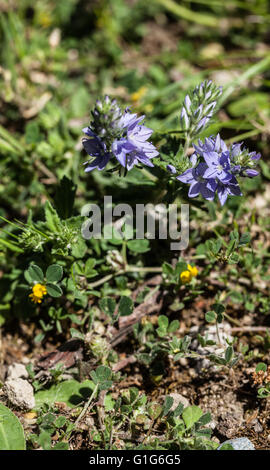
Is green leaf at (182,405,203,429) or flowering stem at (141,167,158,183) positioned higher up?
flowering stem at (141,167,158,183)

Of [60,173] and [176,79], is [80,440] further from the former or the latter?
[176,79]

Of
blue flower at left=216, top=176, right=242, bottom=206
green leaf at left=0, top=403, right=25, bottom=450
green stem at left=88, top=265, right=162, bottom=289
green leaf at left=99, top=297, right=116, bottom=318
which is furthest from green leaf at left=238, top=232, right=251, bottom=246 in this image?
green leaf at left=0, top=403, right=25, bottom=450

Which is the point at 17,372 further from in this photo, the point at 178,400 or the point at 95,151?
the point at 95,151

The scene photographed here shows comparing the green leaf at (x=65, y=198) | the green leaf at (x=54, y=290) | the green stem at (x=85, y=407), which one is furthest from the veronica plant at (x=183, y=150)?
the green stem at (x=85, y=407)

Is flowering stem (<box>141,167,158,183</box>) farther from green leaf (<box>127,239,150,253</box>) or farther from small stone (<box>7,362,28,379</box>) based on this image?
small stone (<box>7,362,28,379</box>)
